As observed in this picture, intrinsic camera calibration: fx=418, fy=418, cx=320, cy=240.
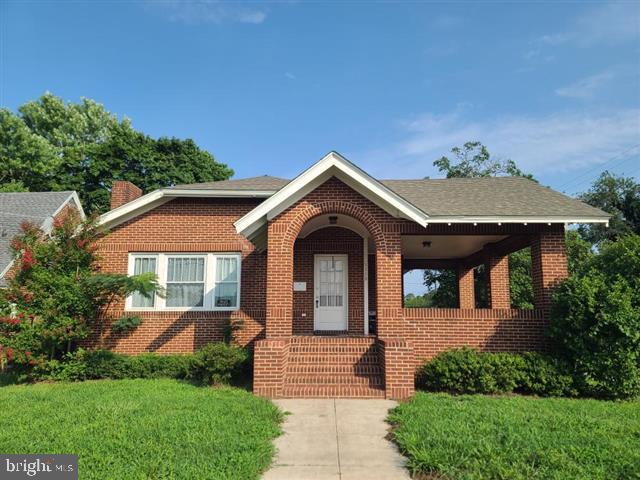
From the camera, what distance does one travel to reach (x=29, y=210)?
19.4m

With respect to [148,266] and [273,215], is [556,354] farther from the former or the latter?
[148,266]

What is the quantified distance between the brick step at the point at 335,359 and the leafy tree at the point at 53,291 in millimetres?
4451

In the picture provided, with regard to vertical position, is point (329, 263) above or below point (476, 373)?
above

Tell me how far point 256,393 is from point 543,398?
5589 millimetres

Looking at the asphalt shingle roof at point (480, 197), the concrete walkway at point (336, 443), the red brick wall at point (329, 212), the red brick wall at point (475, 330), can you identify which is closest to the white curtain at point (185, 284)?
the asphalt shingle roof at point (480, 197)

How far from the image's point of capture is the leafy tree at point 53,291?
10008 mm

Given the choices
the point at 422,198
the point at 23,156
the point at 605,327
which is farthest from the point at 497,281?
the point at 23,156

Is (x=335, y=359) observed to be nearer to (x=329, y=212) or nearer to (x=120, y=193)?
(x=329, y=212)

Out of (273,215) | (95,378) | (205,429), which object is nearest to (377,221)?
(273,215)

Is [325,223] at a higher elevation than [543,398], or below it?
higher

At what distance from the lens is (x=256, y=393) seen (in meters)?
8.16

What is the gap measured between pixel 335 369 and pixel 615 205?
33588 mm

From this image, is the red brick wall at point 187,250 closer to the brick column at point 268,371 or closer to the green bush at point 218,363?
the green bush at point 218,363

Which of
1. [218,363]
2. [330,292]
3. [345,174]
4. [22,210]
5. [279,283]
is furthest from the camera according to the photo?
[22,210]
